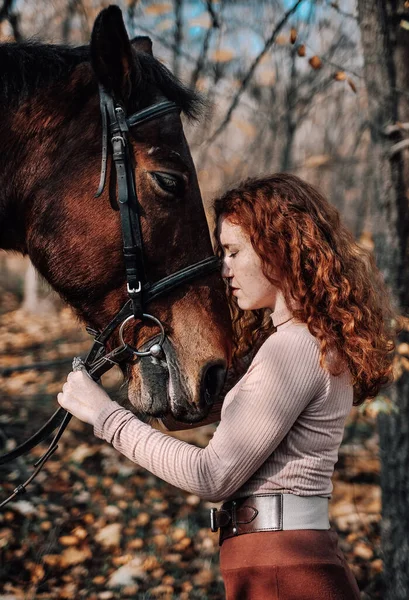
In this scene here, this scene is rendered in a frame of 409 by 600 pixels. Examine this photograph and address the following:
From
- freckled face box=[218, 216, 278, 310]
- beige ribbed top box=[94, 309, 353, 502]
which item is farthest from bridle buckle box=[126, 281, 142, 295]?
beige ribbed top box=[94, 309, 353, 502]

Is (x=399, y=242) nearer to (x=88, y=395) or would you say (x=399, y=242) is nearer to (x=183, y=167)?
(x=183, y=167)

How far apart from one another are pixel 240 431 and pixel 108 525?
244 cm

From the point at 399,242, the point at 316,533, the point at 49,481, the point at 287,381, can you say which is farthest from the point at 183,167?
the point at 49,481

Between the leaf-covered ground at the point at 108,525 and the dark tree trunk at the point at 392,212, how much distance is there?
542mm

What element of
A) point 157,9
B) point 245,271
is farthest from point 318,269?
point 157,9

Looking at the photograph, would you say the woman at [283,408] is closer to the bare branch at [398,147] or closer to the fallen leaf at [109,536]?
the bare branch at [398,147]

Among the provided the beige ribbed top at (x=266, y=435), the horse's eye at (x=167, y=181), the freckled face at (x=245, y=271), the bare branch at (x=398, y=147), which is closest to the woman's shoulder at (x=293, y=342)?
the beige ribbed top at (x=266, y=435)

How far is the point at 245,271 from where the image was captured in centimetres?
165

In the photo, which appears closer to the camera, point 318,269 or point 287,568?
point 287,568

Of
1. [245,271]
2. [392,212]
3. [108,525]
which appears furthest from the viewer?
[108,525]

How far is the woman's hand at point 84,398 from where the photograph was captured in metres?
1.52

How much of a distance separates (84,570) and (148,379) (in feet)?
6.34

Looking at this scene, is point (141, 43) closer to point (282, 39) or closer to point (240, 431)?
point (240, 431)

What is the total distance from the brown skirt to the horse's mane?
62.0 inches
